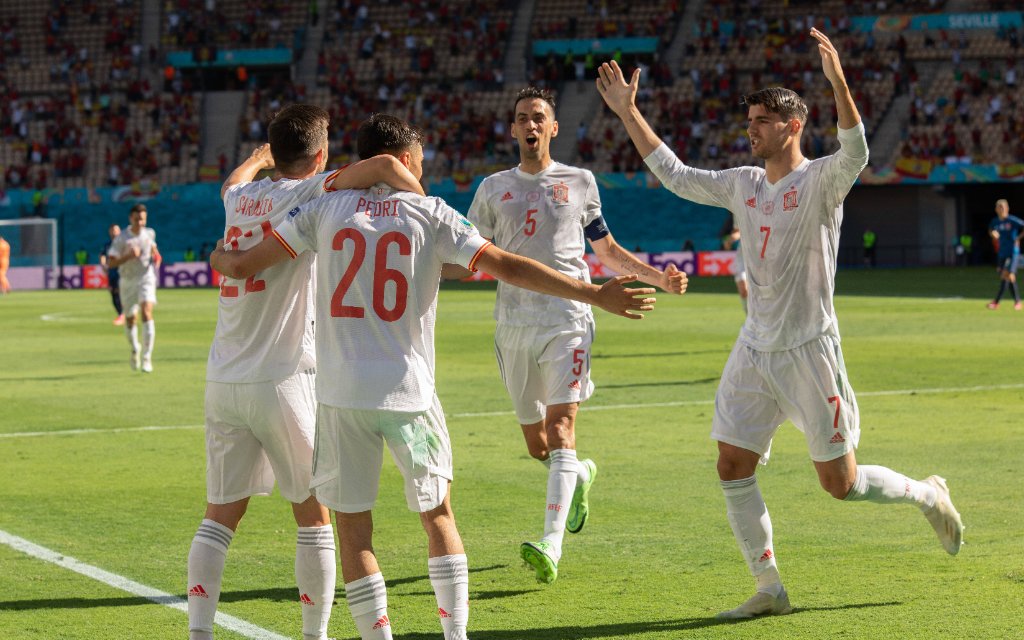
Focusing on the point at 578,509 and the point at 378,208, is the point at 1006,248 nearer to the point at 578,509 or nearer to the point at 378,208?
the point at 578,509

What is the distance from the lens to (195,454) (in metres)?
→ 12.4

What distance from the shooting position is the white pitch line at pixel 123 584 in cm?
654

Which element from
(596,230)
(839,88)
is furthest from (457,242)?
(596,230)

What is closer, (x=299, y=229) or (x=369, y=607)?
(x=369, y=607)

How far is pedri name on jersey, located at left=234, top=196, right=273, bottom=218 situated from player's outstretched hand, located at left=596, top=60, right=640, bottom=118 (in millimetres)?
2088

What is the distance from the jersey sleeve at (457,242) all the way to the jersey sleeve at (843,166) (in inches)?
73.4

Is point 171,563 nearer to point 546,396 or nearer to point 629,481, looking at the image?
point 546,396

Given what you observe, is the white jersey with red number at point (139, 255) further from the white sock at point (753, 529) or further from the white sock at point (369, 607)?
the white sock at point (369, 607)

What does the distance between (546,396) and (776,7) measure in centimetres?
5393

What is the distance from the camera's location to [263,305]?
235 inches

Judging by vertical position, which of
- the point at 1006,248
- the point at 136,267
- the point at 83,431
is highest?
the point at 1006,248

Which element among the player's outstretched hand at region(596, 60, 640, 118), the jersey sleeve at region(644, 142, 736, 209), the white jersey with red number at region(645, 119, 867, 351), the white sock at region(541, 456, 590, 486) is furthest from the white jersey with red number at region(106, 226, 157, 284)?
the white jersey with red number at region(645, 119, 867, 351)

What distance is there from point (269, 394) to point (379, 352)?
2.22 feet

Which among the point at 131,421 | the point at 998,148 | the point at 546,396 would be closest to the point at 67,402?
the point at 131,421
